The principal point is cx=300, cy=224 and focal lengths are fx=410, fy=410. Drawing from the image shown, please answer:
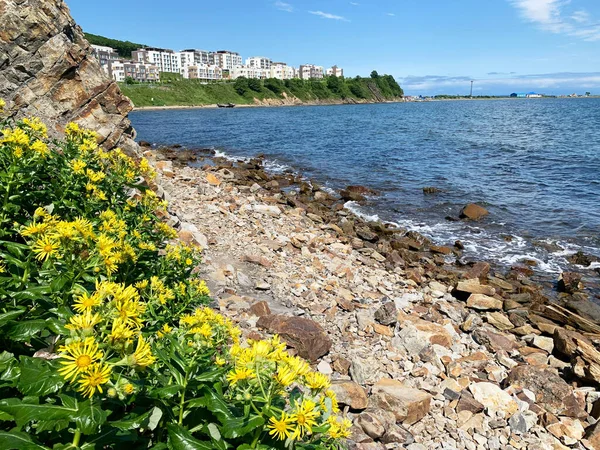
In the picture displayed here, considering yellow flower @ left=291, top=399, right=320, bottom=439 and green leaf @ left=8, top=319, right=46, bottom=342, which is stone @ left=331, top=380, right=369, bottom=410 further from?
green leaf @ left=8, top=319, right=46, bottom=342

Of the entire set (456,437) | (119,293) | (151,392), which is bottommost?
(456,437)

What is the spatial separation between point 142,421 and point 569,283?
11.7m

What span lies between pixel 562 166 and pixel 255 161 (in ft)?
64.2

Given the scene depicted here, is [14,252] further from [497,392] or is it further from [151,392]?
[497,392]

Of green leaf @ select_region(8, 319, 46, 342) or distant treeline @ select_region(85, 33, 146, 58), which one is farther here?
distant treeline @ select_region(85, 33, 146, 58)

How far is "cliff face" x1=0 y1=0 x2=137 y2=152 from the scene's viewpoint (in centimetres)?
779

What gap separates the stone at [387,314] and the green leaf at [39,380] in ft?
19.5

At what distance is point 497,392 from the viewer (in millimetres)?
5367

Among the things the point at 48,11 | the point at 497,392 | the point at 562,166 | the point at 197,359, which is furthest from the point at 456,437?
the point at 562,166

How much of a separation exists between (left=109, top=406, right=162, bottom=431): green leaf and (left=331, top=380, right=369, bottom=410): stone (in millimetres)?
3369

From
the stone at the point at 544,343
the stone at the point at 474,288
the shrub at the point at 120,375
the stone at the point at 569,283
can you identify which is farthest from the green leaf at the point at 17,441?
the stone at the point at 569,283

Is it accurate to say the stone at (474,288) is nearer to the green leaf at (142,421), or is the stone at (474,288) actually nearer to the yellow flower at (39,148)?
the yellow flower at (39,148)

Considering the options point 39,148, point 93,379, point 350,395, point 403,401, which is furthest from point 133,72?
point 93,379

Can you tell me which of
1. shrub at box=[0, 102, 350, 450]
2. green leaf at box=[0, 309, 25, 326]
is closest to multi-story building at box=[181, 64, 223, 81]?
shrub at box=[0, 102, 350, 450]
